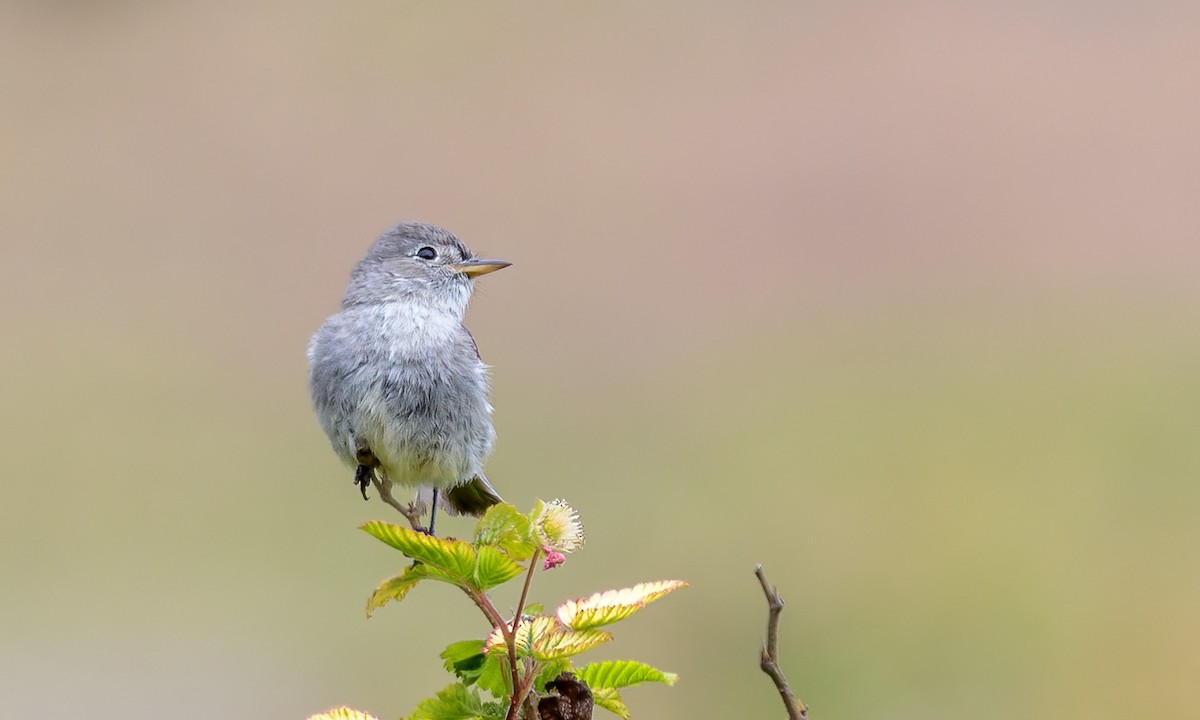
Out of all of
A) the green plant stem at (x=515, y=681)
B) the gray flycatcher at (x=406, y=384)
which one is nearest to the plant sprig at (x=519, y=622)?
the green plant stem at (x=515, y=681)

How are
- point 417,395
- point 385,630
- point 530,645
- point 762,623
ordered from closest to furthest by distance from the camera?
point 530,645 < point 417,395 < point 762,623 < point 385,630

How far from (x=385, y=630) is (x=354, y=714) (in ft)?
15.9

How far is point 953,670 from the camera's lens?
536 cm

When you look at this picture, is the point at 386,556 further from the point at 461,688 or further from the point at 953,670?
the point at 461,688

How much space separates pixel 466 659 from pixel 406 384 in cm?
170

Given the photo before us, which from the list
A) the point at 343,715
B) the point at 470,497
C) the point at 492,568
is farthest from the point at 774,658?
the point at 470,497

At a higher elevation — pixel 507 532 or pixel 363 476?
pixel 363 476

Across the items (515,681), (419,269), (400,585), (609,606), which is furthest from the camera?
(419,269)

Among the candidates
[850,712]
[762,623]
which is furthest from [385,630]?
[850,712]

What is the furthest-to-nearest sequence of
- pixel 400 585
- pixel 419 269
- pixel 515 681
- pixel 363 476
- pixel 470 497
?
1. pixel 419 269
2. pixel 470 497
3. pixel 363 476
4. pixel 400 585
5. pixel 515 681

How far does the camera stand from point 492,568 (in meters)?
1.44

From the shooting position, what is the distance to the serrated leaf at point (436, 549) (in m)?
1.43

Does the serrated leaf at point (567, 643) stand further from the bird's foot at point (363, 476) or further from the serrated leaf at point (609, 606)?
the bird's foot at point (363, 476)

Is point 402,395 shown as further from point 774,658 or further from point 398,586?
point 774,658
